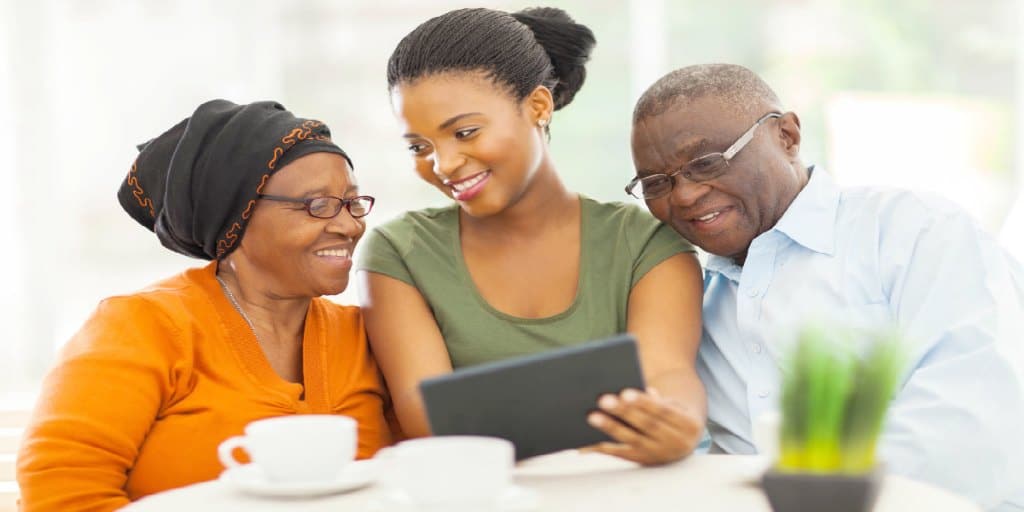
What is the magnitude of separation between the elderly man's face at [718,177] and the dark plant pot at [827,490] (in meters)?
1.05

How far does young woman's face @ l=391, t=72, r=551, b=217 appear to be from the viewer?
2.00 metres

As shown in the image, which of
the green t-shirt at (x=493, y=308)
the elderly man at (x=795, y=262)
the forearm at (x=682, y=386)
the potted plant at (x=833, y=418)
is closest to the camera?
the potted plant at (x=833, y=418)

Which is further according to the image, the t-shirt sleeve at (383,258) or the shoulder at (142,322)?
the t-shirt sleeve at (383,258)

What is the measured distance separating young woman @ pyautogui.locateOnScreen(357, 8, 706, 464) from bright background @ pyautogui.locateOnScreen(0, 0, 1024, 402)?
3299 mm

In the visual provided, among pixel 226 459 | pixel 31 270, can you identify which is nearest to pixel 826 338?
pixel 226 459

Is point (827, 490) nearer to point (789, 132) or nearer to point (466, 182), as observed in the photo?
point (466, 182)

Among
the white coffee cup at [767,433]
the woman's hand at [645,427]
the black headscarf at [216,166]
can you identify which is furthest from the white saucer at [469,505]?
the black headscarf at [216,166]

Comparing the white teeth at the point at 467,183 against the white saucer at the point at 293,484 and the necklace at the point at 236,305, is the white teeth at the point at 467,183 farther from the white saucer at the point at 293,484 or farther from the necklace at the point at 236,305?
the white saucer at the point at 293,484

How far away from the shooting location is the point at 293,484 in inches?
53.9

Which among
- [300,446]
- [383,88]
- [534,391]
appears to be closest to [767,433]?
[534,391]

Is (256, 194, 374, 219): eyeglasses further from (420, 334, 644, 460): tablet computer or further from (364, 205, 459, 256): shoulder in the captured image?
(420, 334, 644, 460): tablet computer

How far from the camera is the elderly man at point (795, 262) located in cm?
178

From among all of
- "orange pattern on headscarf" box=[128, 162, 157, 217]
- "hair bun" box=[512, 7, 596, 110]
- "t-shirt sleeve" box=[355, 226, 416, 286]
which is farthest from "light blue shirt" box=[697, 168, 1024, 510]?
"orange pattern on headscarf" box=[128, 162, 157, 217]

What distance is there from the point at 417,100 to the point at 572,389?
0.84m
